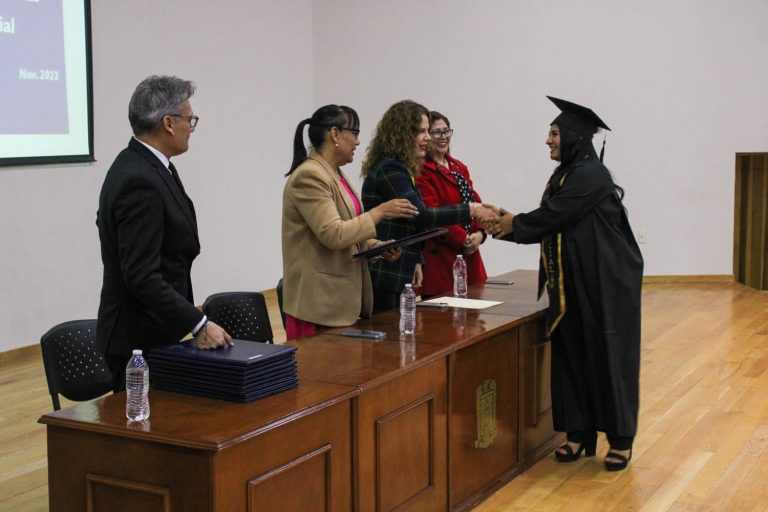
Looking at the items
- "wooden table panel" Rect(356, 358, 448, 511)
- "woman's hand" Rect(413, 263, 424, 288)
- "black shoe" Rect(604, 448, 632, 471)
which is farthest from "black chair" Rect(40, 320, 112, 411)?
"black shoe" Rect(604, 448, 632, 471)

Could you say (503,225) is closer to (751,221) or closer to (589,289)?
(589,289)

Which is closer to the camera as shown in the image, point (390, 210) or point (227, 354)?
point (227, 354)

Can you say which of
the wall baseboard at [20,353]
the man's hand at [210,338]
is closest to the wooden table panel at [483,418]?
the man's hand at [210,338]

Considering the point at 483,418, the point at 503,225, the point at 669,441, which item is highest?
the point at 503,225

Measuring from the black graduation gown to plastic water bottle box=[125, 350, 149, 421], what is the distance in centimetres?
200

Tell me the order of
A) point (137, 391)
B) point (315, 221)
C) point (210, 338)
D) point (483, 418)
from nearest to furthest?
point (137, 391) → point (210, 338) → point (315, 221) → point (483, 418)

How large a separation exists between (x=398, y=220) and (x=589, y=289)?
0.91 m

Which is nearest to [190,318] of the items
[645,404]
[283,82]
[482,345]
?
[482,345]

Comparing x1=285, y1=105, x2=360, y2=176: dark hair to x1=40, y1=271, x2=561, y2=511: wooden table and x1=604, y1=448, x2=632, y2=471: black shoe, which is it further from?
x1=604, y1=448, x2=632, y2=471: black shoe

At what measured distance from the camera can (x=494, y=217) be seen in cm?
437

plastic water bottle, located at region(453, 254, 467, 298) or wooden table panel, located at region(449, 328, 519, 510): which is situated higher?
plastic water bottle, located at region(453, 254, 467, 298)

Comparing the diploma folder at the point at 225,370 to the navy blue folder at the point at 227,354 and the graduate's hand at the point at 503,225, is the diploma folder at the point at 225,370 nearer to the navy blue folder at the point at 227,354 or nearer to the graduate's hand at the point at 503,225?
the navy blue folder at the point at 227,354

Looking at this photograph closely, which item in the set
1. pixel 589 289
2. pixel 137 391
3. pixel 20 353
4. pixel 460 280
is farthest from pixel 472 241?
pixel 20 353

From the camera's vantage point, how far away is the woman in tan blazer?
11.4 feet
